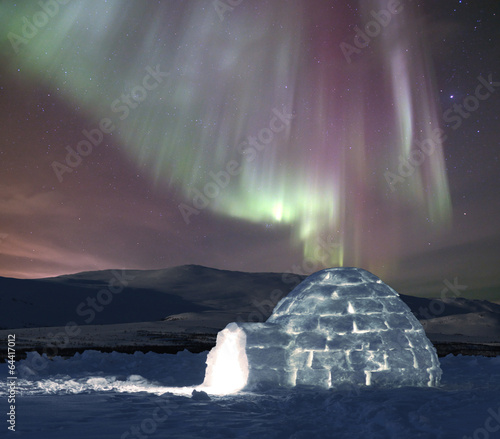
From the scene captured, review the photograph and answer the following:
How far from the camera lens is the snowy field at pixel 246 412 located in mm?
6746

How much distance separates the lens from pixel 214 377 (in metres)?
11.8

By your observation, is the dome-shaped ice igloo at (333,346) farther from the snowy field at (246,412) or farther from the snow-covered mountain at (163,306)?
the snow-covered mountain at (163,306)

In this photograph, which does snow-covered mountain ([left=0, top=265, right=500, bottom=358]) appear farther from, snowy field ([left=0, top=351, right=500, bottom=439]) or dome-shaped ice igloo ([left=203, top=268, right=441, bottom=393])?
snowy field ([left=0, top=351, right=500, bottom=439])

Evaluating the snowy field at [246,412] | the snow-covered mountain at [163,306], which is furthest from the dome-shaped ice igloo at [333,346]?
the snow-covered mountain at [163,306]

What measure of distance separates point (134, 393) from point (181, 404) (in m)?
1.71

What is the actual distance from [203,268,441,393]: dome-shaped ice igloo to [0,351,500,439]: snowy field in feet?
1.83

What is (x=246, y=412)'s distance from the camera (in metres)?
8.27

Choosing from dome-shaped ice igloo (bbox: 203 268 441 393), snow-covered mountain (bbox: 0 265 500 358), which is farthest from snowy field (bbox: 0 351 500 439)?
snow-covered mountain (bbox: 0 265 500 358)

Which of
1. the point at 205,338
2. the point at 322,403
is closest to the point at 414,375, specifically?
the point at 322,403

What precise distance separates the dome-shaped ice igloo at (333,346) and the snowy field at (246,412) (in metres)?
0.56

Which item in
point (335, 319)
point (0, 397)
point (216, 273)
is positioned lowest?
point (0, 397)

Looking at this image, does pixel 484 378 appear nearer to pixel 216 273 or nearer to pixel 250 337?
pixel 250 337

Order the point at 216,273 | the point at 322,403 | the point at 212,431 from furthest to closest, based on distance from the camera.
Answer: the point at 216,273
the point at 322,403
the point at 212,431

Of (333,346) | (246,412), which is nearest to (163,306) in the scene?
(333,346)
